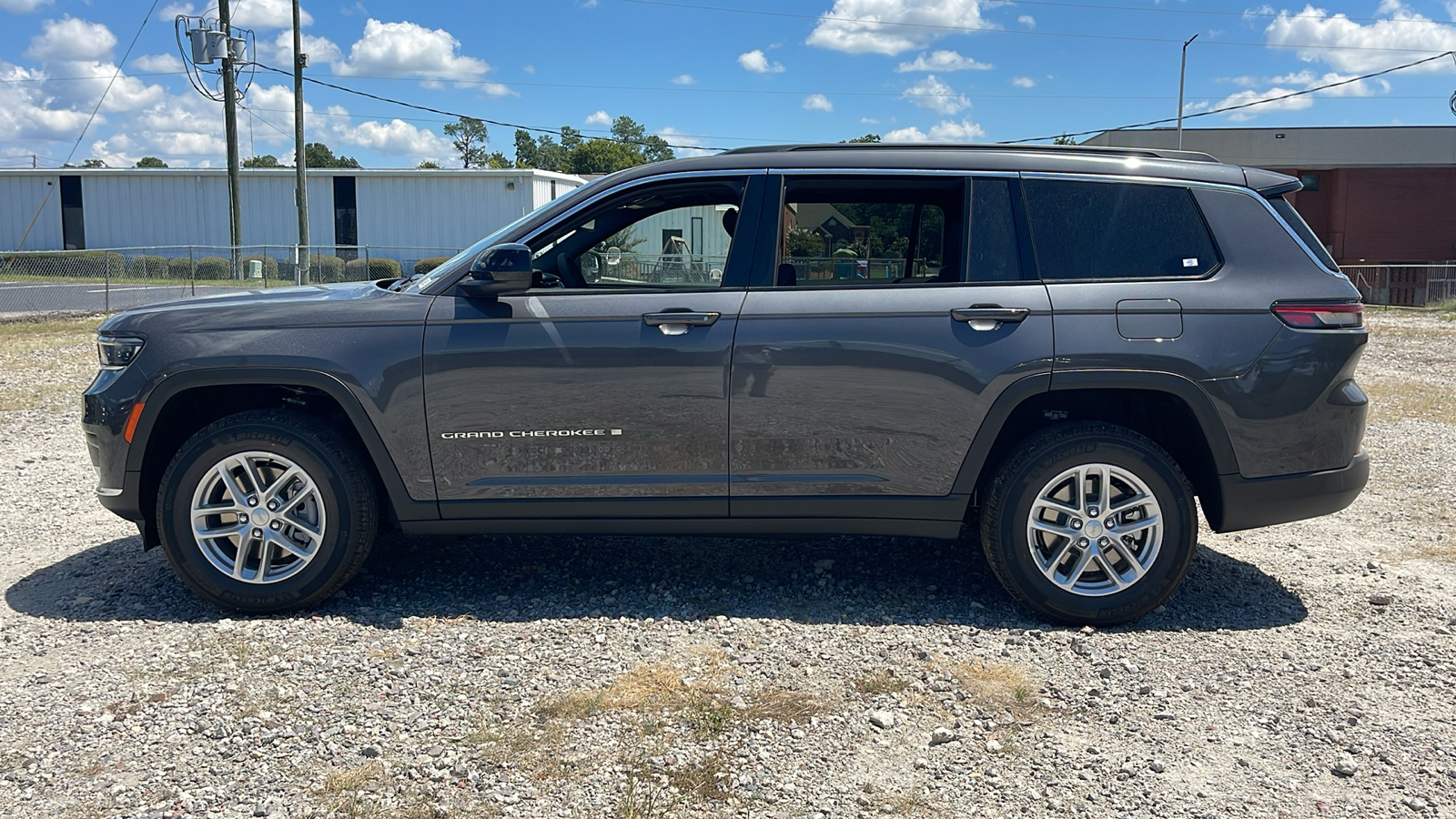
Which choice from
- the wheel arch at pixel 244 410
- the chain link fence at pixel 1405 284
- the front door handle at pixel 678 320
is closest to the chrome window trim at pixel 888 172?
the front door handle at pixel 678 320

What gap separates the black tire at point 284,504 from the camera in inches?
174

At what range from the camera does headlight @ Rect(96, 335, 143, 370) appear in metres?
4.48

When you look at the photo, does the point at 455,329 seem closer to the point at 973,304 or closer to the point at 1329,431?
the point at 973,304

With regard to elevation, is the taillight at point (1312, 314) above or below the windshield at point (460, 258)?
below

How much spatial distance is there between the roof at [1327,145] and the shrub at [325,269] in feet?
101

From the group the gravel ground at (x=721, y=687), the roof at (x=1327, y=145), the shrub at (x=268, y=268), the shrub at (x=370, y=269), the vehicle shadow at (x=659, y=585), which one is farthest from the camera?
the roof at (x=1327, y=145)

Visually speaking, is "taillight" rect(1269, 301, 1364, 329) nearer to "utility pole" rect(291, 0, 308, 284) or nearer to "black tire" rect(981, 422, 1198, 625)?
"black tire" rect(981, 422, 1198, 625)

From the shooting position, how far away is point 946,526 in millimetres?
4504

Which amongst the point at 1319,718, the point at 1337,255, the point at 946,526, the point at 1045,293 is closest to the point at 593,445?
the point at 946,526

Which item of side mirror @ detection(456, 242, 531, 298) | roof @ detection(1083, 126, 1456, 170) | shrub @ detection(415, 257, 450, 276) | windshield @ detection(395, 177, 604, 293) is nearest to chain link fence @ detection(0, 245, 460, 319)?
shrub @ detection(415, 257, 450, 276)

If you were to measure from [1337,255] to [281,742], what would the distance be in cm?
4587

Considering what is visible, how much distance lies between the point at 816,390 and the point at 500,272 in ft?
4.40

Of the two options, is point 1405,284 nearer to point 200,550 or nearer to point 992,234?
point 992,234

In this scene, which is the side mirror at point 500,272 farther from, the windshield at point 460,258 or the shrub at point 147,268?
the shrub at point 147,268
